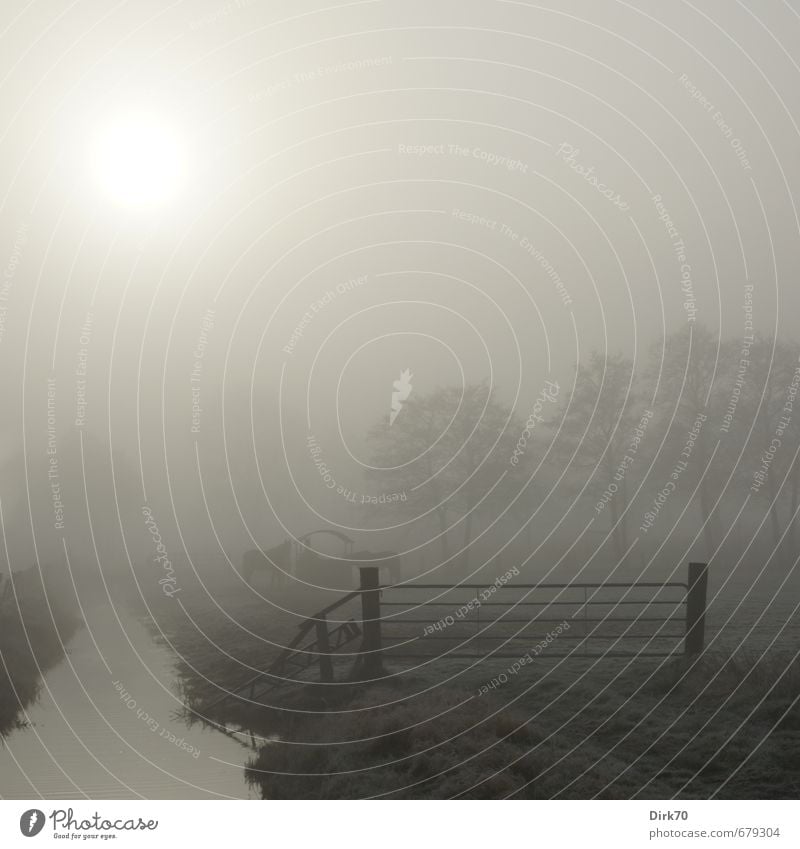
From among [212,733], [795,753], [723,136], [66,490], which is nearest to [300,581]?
[212,733]

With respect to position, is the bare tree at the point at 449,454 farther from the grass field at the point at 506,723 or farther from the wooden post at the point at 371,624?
the grass field at the point at 506,723

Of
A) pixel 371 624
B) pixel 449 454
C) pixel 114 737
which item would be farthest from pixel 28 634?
pixel 449 454

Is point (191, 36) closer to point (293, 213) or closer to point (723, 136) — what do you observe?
point (293, 213)

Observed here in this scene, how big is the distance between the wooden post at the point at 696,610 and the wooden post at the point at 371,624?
10.3 feet

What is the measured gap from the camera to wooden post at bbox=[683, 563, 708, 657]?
824 centimetres

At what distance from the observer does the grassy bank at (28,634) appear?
812cm

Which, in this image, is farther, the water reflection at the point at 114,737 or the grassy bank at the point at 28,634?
the grassy bank at the point at 28,634

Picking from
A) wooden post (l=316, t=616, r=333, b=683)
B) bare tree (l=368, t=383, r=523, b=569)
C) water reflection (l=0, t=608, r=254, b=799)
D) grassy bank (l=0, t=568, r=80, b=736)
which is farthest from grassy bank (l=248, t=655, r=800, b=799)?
grassy bank (l=0, t=568, r=80, b=736)

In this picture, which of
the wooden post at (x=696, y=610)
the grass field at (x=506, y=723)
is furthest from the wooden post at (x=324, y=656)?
the wooden post at (x=696, y=610)

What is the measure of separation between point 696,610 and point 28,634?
686cm

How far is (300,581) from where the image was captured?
8.42 meters

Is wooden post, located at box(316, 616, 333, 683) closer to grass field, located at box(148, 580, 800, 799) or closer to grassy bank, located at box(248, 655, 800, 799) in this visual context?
grass field, located at box(148, 580, 800, 799)

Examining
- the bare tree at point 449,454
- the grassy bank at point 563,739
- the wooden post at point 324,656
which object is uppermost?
the bare tree at point 449,454

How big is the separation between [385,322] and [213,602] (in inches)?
135
